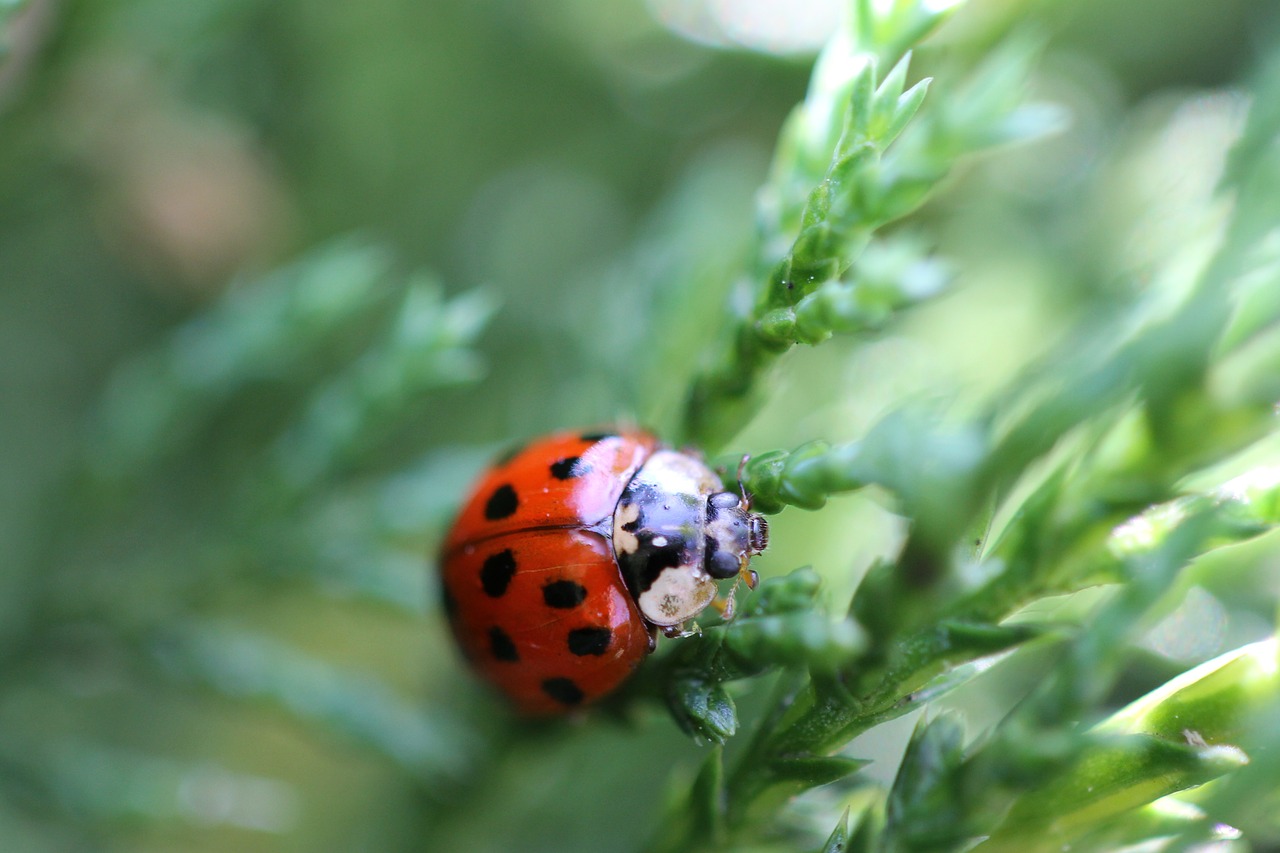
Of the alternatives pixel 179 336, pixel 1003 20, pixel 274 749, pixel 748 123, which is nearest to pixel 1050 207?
pixel 1003 20

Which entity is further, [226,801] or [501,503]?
[226,801]

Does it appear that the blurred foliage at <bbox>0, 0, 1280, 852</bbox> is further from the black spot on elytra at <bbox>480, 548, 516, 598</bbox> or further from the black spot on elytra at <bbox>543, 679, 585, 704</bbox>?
the black spot on elytra at <bbox>480, 548, 516, 598</bbox>

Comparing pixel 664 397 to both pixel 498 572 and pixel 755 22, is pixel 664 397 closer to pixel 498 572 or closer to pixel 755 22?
pixel 498 572

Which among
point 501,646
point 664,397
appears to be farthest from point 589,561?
point 664,397

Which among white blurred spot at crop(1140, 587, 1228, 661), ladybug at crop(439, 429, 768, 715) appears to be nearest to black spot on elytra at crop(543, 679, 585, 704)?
ladybug at crop(439, 429, 768, 715)

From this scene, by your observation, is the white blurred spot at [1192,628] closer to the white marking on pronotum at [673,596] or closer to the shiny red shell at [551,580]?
the white marking on pronotum at [673,596]

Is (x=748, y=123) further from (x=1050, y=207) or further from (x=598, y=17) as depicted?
(x=1050, y=207)
